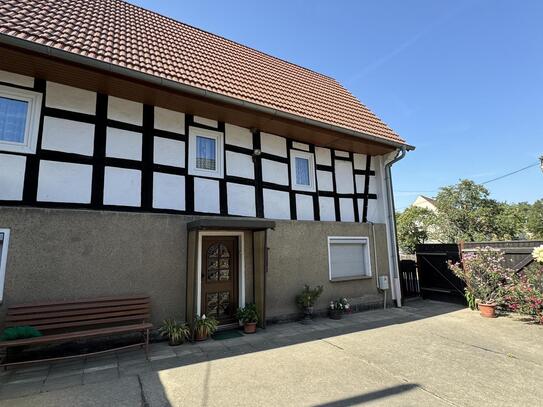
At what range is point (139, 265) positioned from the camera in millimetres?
4879

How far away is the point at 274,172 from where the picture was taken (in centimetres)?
683

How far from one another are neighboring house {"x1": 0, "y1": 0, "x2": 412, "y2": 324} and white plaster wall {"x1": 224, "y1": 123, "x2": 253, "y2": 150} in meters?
0.03

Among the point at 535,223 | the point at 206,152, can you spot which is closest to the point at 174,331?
the point at 206,152

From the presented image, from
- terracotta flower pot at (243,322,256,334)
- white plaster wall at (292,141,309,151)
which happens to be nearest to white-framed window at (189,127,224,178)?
white plaster wall at (292,141,309,151)

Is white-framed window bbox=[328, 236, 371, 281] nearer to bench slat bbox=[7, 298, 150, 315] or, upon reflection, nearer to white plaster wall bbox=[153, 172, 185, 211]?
white plaster wall bbox=[153, 172, 185, 211]

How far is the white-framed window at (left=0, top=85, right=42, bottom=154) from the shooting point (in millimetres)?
4398

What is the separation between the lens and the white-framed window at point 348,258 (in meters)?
7.18

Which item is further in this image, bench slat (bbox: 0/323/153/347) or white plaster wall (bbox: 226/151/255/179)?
white plaster wall (bbox: 226/151/255/179)

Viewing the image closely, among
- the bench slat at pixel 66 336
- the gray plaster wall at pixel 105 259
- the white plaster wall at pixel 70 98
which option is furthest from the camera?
the white plaster wall at pixel 70 98

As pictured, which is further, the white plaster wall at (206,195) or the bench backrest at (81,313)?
the white plaster wall at (206,195)

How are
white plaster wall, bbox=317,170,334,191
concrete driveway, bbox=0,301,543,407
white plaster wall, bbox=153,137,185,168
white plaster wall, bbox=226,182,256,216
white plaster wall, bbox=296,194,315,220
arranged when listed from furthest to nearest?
white plaster wall, bbox=317,170,334,191 → white plaster wall, bbox=296,194,315,220 → white plaster wall, bbox=226,182,256,216 → white plaster wall, bbox=153,137,185,168 → concrete driveway, bbox=0,301,543,407

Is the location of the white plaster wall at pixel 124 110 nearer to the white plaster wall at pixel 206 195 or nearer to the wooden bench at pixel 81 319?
the white plaster wall at pixel 206 195

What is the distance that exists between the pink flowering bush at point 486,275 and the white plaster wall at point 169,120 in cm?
730

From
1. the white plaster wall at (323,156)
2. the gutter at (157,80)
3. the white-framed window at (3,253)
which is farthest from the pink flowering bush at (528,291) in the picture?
the white-framed window at (3,253)
